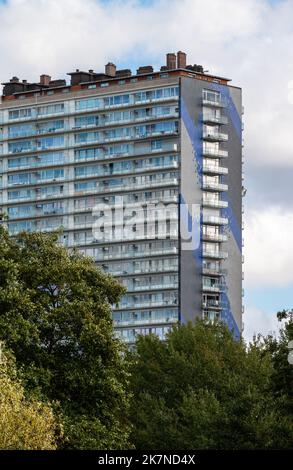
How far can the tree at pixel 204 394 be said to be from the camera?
95500 millimetres

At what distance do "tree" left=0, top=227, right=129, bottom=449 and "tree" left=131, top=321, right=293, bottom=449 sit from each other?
33.1 ft

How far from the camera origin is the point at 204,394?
112 m

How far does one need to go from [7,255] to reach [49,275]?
276 cm

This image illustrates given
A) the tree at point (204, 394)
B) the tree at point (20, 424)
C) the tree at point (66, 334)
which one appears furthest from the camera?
the tree at point (204, 394)

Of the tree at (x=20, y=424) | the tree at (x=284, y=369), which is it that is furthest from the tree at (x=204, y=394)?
the tree at (x=20, y=424)

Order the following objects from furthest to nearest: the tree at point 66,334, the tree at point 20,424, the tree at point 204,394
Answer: the tree at point 204,394, the tree at point 66,334, the tree at point 20,424

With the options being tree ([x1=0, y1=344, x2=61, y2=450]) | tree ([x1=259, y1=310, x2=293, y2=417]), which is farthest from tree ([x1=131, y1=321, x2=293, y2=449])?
tree ([x1=0, y1=344, x2=61, y2=450])

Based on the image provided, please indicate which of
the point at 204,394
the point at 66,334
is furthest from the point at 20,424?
the point at 204,394

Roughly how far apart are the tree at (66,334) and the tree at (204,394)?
10.1 meters

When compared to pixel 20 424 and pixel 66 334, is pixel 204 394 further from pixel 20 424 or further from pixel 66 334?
pixel 20 424

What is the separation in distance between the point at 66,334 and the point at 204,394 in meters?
26.4

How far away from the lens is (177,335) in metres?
124

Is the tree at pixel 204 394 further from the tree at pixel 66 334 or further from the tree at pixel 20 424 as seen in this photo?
the tree at pixel 20 424
